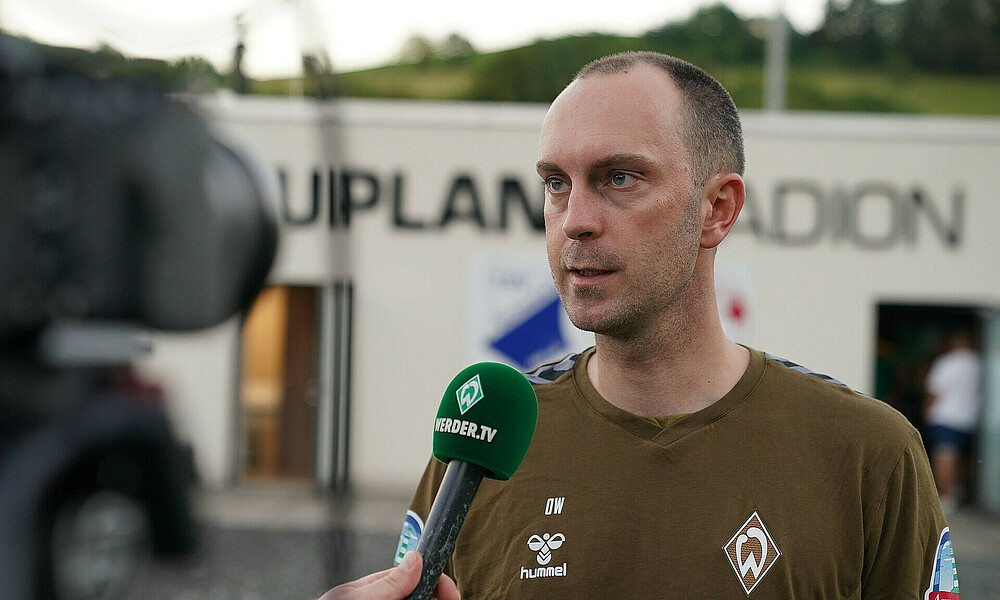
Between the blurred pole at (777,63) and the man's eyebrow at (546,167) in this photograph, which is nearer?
the man's eyebrow at (546,167)

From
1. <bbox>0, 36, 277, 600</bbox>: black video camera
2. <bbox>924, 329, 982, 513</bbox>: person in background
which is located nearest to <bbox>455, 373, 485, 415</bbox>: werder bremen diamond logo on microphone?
<bbox>0, 36, 277, 600</bbox>: black video camera

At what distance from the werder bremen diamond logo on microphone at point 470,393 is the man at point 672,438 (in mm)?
168

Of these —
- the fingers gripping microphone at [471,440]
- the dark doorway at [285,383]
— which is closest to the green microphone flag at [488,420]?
the fingers gripping microphone at [471,440]

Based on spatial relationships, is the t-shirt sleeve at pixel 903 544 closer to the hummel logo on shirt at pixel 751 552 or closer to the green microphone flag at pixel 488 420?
the hummel logo on shirt at pixel 751 552

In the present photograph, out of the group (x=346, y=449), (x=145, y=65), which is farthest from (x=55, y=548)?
(x=346, y=449)

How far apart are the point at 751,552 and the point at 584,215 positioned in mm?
468

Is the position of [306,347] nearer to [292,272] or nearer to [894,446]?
[292,272]

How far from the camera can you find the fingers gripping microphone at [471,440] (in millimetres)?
1157

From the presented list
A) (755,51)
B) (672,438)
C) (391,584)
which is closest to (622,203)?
(672,438)

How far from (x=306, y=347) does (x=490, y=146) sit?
2366 millimetres

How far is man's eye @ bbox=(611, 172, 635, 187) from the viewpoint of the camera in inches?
54.5

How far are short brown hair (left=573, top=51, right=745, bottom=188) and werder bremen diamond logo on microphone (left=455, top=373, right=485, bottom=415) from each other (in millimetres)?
403

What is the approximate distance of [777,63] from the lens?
31.3ft

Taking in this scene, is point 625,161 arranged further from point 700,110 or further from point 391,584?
point 391,584
